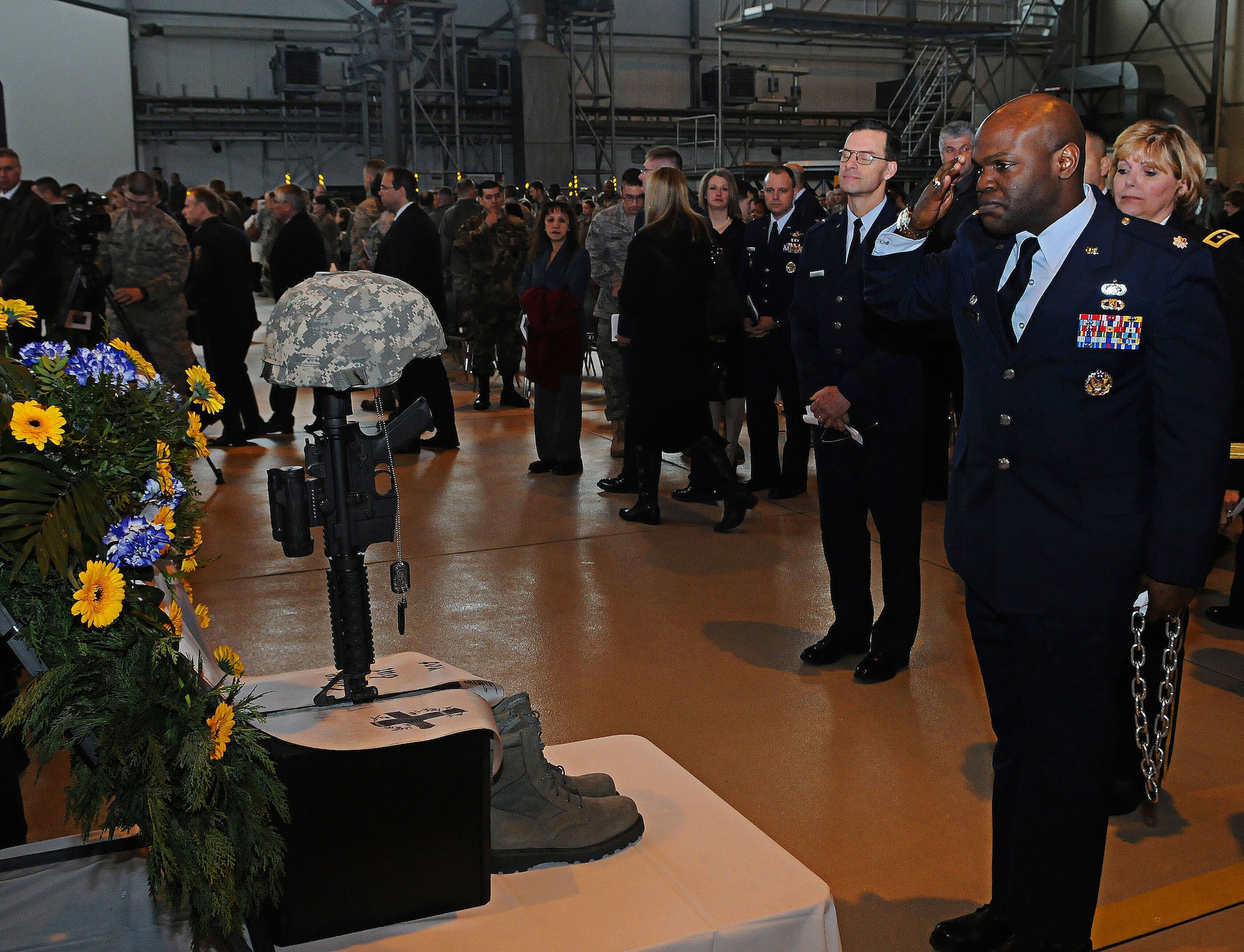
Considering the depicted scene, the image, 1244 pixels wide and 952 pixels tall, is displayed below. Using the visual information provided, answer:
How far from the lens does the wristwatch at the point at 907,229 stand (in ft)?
7.40

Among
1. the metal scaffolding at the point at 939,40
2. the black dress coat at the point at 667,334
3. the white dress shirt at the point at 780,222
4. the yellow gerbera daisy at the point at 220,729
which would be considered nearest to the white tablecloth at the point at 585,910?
the yellow gerbera daisy at the point at 220,729

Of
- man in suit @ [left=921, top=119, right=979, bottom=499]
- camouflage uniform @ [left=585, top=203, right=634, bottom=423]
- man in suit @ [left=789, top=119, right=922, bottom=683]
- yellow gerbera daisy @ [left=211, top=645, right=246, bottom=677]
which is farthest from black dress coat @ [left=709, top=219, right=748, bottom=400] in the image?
yellow gerbera daisy @ [left=211, top=645, right=246, bottom=677]

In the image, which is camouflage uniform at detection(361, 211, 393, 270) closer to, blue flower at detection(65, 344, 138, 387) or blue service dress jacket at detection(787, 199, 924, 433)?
blue service dress jacket at detection(787, 199, 924, 433)

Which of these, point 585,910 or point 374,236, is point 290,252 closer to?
point 374,236

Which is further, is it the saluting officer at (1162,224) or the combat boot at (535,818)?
the saluting officer at (1162,224)

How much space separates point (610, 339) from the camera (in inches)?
252

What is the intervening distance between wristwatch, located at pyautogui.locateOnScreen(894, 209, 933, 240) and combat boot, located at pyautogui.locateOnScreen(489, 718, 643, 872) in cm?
121

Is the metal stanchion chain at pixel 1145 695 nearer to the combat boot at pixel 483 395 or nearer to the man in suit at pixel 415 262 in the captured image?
the man in suit at pixel 415 262

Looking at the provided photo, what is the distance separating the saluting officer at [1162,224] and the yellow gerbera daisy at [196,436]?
6.62 ft

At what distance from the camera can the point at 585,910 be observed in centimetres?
203

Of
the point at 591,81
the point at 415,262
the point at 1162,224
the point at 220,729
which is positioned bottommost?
the point at 220,729

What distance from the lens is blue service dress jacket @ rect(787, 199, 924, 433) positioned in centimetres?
338

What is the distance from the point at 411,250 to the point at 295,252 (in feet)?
3.48

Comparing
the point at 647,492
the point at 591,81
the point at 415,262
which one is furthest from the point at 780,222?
the point at 591,81
